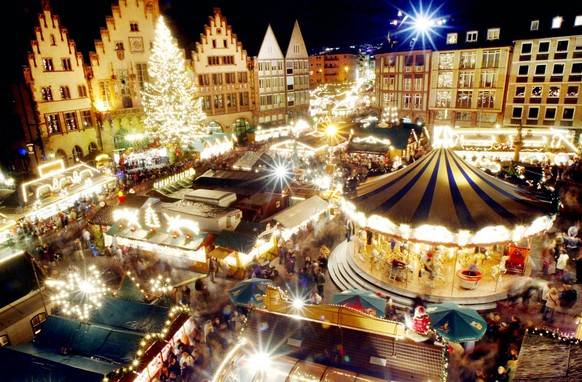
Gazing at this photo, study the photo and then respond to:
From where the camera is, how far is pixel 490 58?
118 feet

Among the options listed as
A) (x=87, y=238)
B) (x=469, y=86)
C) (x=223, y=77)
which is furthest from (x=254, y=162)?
(x=469, y=86)

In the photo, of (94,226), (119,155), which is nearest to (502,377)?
(94,226)

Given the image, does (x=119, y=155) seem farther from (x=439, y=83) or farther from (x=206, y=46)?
(x=439, y=83)

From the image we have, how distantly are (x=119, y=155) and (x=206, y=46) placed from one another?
1569cm

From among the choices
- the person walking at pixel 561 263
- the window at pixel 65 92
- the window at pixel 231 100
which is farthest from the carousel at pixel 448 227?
the window at pixel 231 100

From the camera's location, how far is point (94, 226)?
1944cm

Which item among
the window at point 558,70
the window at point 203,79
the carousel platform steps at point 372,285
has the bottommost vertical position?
the carousel platform steps at point 372,285

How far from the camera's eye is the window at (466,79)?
3728 cm

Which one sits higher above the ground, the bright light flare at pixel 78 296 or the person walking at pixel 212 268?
the bright light flare at pixel 78 296

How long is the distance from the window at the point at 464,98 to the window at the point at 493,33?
17.2 feet

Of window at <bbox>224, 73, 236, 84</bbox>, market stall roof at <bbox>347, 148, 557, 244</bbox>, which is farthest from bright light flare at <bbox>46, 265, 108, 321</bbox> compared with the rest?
window at <bbox>224, 73, 236, 84</bbox>

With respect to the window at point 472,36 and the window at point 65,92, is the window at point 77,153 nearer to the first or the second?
the window at point 65,92

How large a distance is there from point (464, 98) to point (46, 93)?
3791cm

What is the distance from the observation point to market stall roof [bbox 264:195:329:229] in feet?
58.3
